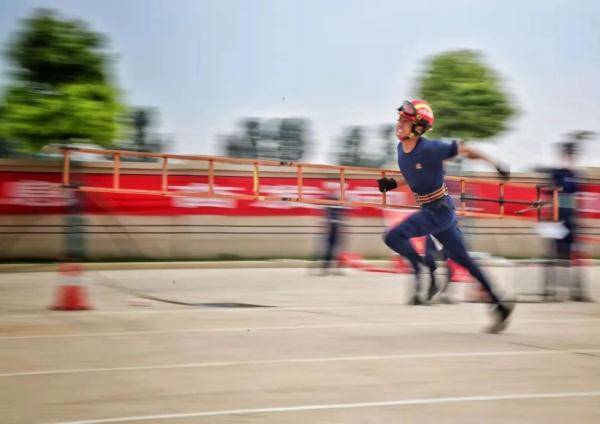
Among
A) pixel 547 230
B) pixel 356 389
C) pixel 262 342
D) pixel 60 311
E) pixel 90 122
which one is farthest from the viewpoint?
pixel 90 122

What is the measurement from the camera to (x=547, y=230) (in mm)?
12625

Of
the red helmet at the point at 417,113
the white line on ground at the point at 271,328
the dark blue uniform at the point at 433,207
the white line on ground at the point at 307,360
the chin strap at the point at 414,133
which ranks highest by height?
the red helmet at the point at 417,113

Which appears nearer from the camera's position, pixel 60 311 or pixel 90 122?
pixel 60 311

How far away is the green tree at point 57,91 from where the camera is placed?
69.5 feet

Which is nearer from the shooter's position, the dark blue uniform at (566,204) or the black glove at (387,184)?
the black glove at (387,184)

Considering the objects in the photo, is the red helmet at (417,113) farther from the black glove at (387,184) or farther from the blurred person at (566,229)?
the blurred person at (566,229)

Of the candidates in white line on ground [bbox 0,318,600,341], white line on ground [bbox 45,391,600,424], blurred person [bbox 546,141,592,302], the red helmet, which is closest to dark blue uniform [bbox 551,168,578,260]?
blurred person [bbox 546,141,592,302]

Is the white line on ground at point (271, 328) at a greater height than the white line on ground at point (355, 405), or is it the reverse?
the white line on ground at point (355, 405)

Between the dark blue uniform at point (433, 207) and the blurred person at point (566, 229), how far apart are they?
4.00 m

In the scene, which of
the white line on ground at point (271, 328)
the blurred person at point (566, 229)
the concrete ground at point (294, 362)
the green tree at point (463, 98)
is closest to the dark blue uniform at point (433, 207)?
the concrete ground at point (294, 362)

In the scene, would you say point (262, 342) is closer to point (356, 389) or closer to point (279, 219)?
point (356, 389)

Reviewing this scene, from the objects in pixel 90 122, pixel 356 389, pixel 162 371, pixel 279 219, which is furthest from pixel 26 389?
pixel 279 219

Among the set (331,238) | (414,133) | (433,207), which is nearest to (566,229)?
(433,207)

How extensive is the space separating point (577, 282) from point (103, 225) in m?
12.7
